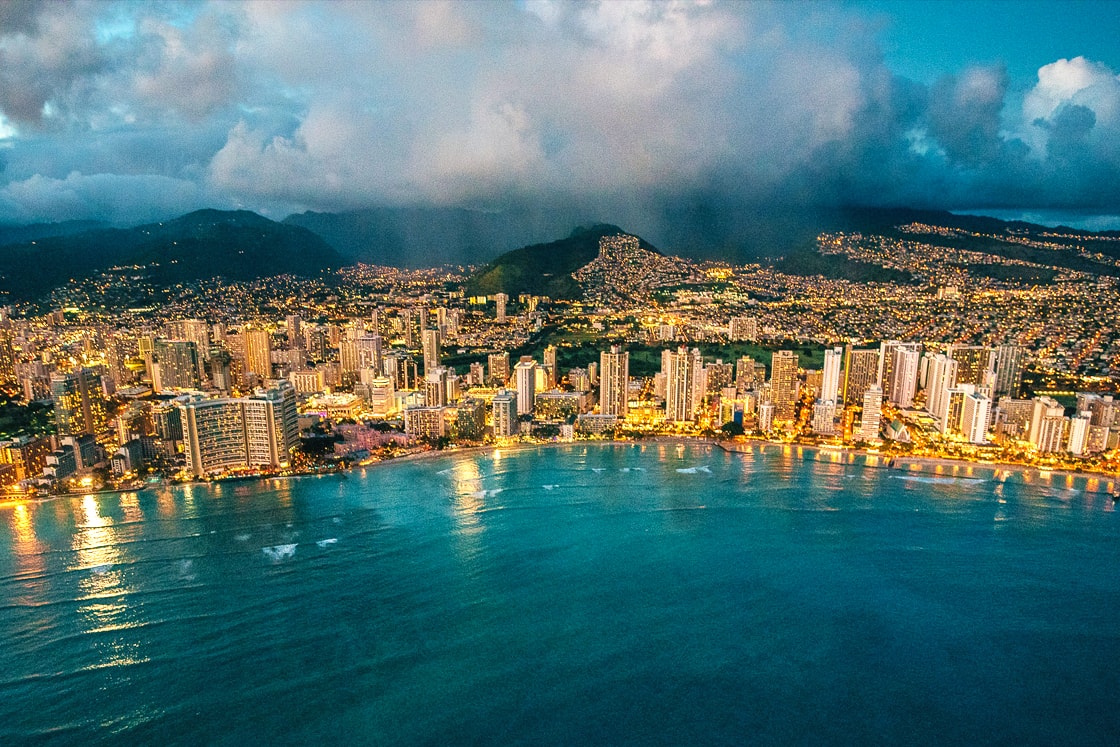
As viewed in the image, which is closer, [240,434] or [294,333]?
[240,434]

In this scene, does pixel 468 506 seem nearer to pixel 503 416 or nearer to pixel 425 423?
pixel 503 416

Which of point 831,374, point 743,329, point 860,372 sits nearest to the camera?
point 831,374

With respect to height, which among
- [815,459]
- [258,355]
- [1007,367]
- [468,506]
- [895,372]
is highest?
[1007,367]

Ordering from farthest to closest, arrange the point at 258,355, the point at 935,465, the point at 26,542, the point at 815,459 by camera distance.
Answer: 1. the point at 258,355
2. the point at 815,459
3. the point at 935,465
4. the point at 26,542

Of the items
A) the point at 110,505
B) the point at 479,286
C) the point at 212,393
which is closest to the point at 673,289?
the point at 479,286

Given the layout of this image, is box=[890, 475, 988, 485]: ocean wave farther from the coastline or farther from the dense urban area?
the dense urban area

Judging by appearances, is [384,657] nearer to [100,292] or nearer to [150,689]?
[150,689]

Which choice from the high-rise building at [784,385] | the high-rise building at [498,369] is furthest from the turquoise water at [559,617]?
the high-rise building at [498,369]

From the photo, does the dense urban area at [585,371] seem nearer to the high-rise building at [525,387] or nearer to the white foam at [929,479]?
the high-rise building at [525,387]

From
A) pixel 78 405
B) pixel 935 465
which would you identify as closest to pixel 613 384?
pixel 935 465
